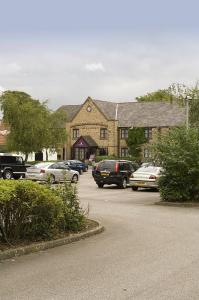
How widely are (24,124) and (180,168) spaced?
35177mm

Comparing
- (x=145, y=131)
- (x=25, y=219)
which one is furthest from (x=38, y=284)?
(x=145, y=131)

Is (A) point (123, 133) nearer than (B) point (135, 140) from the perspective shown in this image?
No

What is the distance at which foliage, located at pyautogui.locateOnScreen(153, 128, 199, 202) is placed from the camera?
21734 millimetres

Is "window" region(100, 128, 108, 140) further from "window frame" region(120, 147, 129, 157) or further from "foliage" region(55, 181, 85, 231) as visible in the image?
"foliage" region(55, 181, 85, 231)

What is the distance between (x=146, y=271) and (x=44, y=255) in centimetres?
226

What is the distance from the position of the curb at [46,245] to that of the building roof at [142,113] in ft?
202

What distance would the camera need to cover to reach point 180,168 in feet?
71.8

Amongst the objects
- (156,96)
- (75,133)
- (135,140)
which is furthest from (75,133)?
(156,96)

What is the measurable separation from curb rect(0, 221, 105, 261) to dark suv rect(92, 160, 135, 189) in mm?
19147

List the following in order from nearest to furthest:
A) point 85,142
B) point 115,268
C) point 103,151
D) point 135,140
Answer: point 115,268, point 135,140, point 85,142, point 103,151

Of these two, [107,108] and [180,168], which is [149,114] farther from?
[180,168]

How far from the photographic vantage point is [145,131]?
2965 inches

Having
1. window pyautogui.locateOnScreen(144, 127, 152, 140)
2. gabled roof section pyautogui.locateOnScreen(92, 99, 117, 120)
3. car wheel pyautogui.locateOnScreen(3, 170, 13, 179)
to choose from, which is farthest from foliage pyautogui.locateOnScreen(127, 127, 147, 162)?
car wheel pyautogui.locateOnScreen(3, 170, 13, 179)

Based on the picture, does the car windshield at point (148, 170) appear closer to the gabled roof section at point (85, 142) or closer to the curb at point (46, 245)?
the curb at point (46, 245)
